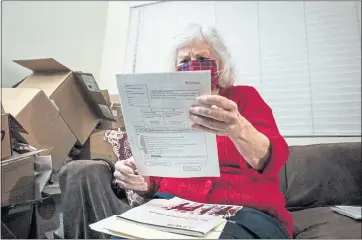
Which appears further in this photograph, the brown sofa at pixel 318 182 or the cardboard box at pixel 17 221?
the brown sofa at pixel 318 182

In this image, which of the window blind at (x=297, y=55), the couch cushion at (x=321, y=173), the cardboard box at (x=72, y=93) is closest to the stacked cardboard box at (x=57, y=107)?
the cardboard box at (x=72, y=93)

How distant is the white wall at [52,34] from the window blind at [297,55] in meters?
0.29

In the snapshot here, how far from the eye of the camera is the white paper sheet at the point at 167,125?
525 millimetres

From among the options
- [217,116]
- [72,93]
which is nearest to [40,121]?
[72,93]

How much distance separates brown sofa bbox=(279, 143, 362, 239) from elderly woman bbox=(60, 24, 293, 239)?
169 mm

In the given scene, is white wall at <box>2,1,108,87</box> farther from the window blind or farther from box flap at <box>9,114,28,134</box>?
the window blind

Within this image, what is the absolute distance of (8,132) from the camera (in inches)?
24.6

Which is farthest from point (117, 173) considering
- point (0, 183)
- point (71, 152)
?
point (0, 183)

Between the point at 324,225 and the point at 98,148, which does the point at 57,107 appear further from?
the point at 324,225

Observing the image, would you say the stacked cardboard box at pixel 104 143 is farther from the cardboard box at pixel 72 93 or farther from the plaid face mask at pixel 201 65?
the plaid face mask at pixel 201 65

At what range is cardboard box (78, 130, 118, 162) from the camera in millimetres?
726

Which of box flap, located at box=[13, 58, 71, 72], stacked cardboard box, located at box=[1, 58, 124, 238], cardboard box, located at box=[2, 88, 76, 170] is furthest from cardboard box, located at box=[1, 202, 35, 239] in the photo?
box flap, located at box=[13, 58, 71, 72]

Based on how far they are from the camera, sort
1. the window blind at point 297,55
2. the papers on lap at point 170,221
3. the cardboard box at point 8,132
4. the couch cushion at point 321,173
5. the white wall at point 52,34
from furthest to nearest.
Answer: the window blind at point 297,55, the couch cushion at point 321,173, the white wall at point 52,34, the cardboard box at point 8,132, the papers on lap at point 170,221

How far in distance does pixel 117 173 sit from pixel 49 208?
6.8 inches
